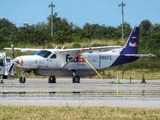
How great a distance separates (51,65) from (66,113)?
20242mm

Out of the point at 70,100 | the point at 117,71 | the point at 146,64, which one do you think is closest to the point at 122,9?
the point at 146,64

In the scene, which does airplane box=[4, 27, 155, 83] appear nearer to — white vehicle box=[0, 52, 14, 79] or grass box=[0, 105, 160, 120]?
white vehicle box=[0, 52, 14, 79]

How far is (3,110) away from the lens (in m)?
13.2

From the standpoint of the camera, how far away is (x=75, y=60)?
33.7m

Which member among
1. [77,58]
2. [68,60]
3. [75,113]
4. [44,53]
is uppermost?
[44,53]

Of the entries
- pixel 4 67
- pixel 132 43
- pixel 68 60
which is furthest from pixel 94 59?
pixel 4 67

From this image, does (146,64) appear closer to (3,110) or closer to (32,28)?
(3,110)

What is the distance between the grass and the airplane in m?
16.2

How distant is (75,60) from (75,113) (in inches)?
835

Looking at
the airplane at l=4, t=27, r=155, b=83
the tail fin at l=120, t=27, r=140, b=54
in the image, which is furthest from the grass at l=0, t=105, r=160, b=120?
the tail fin at l=120, t=27, r=140, b=54

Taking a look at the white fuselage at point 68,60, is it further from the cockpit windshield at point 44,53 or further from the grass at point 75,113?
the grass at point 75,113

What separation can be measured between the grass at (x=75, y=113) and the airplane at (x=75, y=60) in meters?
16.2

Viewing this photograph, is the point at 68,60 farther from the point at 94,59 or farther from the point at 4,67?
the point at 4,67

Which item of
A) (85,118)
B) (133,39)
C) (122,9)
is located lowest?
(85,118)
